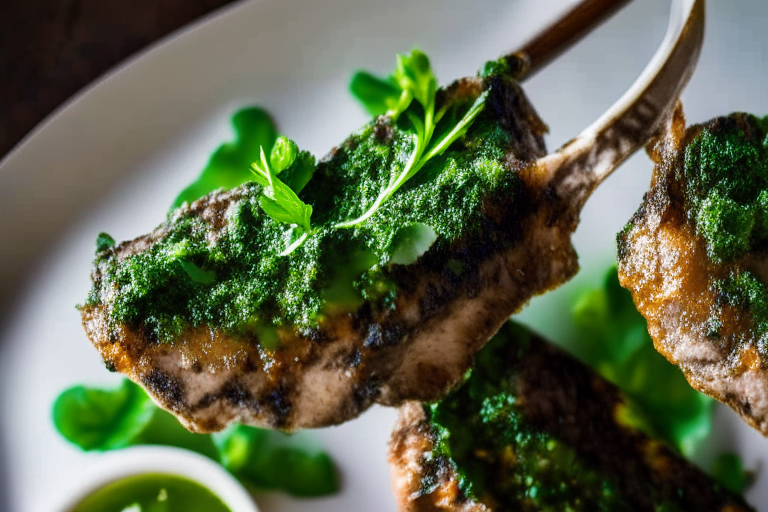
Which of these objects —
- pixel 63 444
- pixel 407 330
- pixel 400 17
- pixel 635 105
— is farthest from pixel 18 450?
pixel 635 105

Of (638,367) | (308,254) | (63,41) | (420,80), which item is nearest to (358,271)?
(308,254)

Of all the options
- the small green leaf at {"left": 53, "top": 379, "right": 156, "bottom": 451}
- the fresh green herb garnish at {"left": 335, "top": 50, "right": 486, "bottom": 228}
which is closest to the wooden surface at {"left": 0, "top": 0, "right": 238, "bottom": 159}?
the small green leaf at {"left": 53, "top": 379, "right": 156, "bottom": 451}

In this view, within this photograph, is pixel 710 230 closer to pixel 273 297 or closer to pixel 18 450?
pixel 273 297

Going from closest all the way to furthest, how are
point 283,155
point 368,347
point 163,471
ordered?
1. point 368,347
2. point 283,155
3. point 163,471

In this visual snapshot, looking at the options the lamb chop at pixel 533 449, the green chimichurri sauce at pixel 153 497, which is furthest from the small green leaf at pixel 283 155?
the green chimichurri sauce at pixel 153 497

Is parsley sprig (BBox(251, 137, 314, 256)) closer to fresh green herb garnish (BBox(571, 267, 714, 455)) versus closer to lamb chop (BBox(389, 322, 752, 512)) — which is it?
lamb chop (BBox(389, 322, 752, 512))

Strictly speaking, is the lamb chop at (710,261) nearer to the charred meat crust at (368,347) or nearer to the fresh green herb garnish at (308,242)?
the charred meat crust at (368,347)

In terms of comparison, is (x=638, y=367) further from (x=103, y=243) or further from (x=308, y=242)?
(x=103, y=243)
